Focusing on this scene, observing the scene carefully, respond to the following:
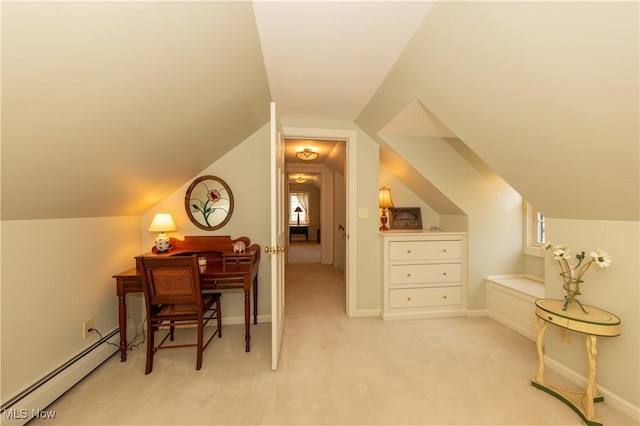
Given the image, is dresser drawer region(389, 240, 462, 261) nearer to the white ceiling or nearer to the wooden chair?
the white ceiling

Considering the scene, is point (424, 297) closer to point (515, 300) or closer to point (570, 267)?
point (515, 300)

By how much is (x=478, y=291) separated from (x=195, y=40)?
3520mm

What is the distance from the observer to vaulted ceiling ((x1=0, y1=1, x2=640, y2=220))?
947 millimetres

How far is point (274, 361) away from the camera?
1.91 metres

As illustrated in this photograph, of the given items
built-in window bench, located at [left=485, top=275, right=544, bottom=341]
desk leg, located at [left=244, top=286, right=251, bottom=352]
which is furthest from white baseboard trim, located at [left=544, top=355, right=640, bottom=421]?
desk leg, located at [left=244, top=286, right=251, bottom=352]

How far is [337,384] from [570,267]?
6.22 ft

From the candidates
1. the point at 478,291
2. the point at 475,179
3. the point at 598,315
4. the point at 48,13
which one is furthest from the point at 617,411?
the point at 48,13

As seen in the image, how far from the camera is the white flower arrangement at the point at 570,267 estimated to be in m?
1.55

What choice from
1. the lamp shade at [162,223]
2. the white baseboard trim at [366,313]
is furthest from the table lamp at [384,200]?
the lamp shade at [162,223]

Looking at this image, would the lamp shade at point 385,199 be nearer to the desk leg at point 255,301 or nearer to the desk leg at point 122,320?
the desk leg at point 255,301

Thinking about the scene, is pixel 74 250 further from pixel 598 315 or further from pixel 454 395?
pixel 598 315

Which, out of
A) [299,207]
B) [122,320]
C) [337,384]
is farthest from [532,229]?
[299,207]

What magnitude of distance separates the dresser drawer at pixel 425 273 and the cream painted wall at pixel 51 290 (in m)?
2.76

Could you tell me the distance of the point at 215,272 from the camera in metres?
2.18
